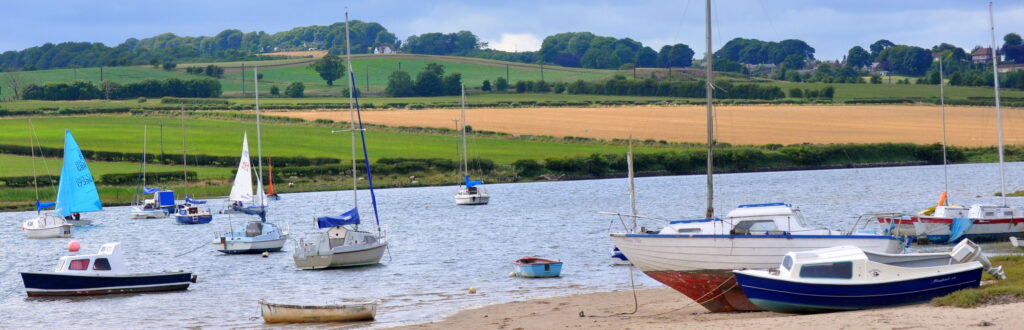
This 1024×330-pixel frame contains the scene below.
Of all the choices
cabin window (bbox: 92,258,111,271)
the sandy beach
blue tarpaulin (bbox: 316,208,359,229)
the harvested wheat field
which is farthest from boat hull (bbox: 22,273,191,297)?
the harvested wheat field

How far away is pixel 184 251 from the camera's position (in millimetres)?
62469

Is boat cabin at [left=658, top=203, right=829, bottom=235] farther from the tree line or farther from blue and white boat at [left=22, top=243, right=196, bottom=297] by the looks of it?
the tree line

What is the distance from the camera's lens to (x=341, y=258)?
158 ft

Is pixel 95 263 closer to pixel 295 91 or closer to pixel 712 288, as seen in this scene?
pixel 712 288

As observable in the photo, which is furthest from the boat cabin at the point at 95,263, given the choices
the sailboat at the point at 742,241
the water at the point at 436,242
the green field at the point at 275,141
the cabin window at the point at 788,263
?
the green field at the point at 275,141

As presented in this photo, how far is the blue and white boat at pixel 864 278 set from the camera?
84.7 feet

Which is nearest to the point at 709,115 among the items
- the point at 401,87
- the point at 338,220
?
the point at 338,220

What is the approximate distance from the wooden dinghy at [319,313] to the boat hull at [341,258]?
14709 mm

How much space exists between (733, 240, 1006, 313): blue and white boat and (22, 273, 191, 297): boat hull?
933 inches

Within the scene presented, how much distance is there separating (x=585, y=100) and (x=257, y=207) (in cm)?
10752

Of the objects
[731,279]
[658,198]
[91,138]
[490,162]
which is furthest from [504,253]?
[91,138]

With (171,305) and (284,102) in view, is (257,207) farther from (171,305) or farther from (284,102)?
(284,102)

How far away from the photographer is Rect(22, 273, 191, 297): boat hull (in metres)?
41.2

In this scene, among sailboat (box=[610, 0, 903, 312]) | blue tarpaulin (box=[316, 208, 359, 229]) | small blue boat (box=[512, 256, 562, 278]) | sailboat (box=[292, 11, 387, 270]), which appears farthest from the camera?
sailboat (box=[292, 11, 387, 270])
